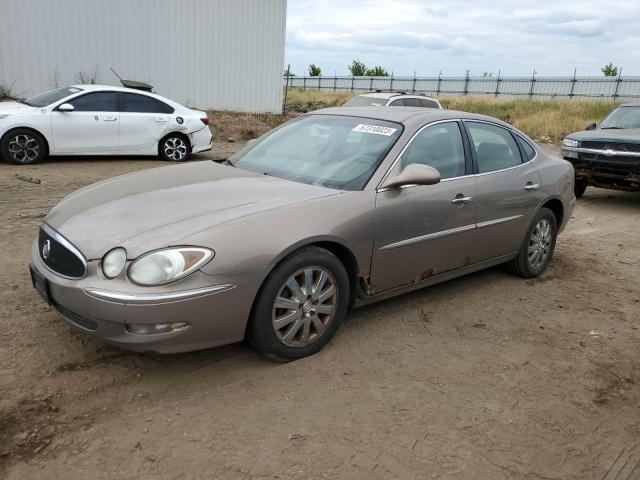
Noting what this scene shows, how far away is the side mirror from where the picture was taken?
3822 mm

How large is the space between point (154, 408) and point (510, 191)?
3.45 meters

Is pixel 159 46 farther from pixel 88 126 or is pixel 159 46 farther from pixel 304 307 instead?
pixel 304 307

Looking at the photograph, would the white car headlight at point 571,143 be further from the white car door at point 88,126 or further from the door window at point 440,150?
the white car door at point 88,126

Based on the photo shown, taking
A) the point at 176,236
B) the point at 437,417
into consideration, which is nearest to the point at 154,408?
the point at 176,236

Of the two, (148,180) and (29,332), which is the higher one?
(148,180)

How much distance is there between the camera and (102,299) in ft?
9.62

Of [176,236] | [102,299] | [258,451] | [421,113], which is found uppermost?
[421,113]

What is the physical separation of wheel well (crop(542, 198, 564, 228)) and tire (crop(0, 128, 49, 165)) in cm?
838

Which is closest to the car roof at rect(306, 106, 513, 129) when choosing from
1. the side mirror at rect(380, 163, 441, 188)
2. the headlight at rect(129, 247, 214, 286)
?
the side mirror at rect(380, 163, 441, 188)

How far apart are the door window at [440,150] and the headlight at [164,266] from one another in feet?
5.87

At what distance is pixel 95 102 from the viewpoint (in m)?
10.1

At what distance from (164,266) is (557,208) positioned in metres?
4.21

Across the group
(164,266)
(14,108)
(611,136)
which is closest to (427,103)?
(611,136)

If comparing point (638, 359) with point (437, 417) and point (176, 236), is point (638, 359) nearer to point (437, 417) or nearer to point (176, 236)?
point (437, 417)
